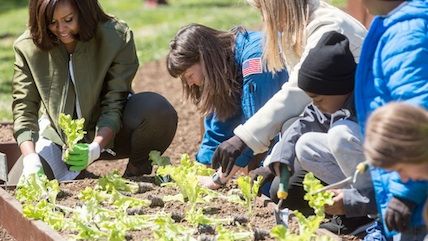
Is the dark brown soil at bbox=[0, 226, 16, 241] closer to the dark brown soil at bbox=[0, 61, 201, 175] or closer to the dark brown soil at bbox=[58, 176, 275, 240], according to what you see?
the dark brown soil at bbox=[58, 176, 275, 240]

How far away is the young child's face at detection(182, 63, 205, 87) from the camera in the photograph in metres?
5.24

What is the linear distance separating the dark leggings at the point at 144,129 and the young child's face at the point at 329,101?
131cm

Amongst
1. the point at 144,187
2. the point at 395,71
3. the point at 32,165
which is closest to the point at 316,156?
→ the point at 395,71

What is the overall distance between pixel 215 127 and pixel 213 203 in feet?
2.05

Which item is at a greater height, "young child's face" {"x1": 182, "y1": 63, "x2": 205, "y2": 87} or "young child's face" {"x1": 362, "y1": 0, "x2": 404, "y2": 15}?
"young child's face" {"x1": 362, "y1": 0, "x2": 404, "y2": 15}

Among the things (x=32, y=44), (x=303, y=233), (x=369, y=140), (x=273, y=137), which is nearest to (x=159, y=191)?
(x=273, y=137)

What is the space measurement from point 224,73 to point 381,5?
1.41m

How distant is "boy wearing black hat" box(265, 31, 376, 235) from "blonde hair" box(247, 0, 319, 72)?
1.13 feet

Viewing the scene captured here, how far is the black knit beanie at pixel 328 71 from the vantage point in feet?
14.0

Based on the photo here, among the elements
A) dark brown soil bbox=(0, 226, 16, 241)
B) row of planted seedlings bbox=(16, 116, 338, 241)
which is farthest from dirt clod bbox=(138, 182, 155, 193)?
dark brown soil bbox=(0, 226, 16, 241)

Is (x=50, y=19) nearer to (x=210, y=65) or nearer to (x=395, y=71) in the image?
(x=210, y=65)

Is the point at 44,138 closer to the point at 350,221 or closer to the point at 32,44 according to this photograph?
the point at 32,44

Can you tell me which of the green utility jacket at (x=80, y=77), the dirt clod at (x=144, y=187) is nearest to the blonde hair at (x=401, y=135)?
the dirt clod at (x=144, y=187)

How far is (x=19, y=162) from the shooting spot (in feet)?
18.4
